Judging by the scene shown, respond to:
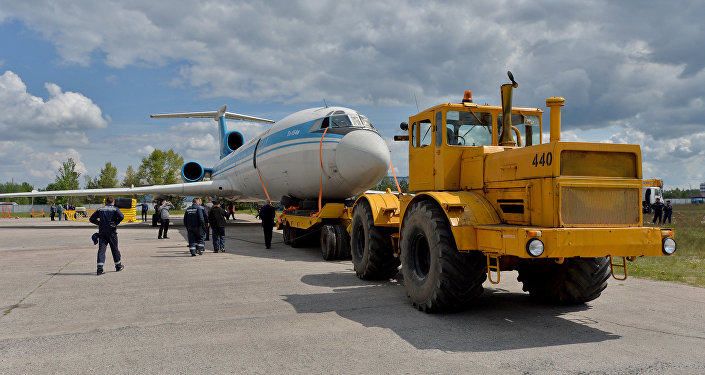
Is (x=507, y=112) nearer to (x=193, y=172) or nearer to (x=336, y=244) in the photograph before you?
(x=336, y=244)

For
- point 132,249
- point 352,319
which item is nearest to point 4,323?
point 352,319

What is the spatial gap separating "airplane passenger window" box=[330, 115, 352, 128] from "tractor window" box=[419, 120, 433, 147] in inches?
209

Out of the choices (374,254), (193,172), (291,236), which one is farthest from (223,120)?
(374,254)

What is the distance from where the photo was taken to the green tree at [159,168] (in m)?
74.8

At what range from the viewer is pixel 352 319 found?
5844 mm

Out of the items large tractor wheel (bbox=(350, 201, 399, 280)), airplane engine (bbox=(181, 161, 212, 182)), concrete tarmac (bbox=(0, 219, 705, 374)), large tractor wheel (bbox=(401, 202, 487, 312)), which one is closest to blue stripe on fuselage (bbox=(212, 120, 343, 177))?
large tractor wheel (bbox=(350, 201, 399, 280))

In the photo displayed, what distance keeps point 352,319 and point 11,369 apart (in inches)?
135

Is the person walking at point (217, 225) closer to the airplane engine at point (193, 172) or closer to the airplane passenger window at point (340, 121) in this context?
the airplane passenger window at point (340, 121)

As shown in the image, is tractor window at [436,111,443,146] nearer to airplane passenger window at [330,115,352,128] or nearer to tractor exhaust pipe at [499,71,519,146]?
tractor exhaust pipe at [499,71,519,146]

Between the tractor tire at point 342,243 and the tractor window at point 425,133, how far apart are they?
486 cm

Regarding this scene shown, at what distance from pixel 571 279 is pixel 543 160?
2.09 m

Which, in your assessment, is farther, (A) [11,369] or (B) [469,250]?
(B) [469,250]

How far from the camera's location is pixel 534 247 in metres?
4.73

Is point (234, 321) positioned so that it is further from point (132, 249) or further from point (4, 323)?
point (132, 249)
